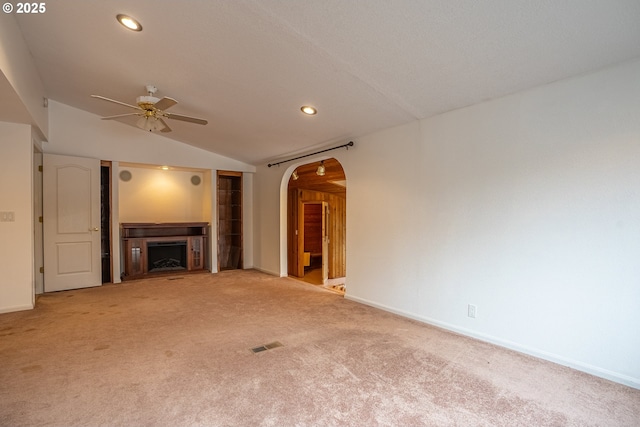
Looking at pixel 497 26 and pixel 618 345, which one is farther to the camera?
pixel 618 345

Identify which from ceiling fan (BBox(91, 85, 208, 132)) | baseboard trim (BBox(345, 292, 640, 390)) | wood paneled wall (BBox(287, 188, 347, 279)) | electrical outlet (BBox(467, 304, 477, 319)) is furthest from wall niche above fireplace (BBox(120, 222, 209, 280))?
electrical outlet (BBox(467, 304, 477, 319))

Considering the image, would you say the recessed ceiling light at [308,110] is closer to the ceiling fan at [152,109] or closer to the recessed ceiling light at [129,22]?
the ceiling fan at [152,109]

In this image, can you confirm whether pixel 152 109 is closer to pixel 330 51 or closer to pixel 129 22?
pixel 129 22

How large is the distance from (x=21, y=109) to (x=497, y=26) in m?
4.89

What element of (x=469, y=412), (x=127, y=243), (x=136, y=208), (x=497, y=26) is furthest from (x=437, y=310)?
(x=136, y=208)

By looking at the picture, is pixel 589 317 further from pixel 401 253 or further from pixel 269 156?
pixel 269 156

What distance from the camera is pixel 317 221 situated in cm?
899

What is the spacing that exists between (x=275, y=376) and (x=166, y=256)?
530cm

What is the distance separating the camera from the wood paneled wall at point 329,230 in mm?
6633

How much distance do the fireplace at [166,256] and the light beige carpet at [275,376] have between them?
259 cm

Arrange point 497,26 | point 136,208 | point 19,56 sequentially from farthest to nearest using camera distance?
point 136,208 < point 19,56 < point 497,26

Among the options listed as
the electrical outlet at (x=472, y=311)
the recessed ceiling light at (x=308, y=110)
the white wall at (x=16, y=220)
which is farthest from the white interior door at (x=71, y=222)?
the electrical outlet at (x=472, y=311)

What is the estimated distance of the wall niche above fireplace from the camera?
6180mm

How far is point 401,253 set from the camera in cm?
398
